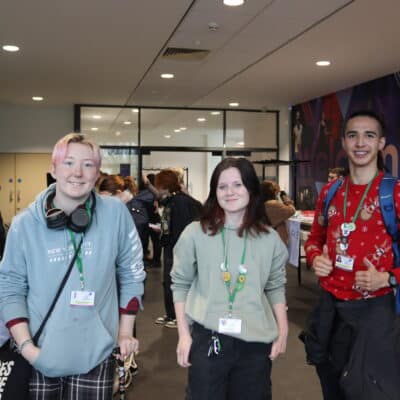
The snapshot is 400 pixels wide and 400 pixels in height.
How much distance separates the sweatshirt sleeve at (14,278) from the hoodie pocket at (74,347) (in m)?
0.13

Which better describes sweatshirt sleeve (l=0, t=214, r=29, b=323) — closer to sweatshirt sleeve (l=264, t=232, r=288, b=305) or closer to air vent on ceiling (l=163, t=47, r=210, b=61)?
sweatshirt sleeve (l=264, t=232, r=288, b=305)

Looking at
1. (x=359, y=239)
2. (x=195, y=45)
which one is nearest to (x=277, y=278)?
(x=359, y=239)

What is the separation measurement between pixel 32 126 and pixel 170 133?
2.88 meters

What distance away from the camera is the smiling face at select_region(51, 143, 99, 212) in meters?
1.62

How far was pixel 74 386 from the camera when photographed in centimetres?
158

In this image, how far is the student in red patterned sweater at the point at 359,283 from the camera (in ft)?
6.19

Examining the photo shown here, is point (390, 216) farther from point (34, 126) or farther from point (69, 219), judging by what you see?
point (34, 126)

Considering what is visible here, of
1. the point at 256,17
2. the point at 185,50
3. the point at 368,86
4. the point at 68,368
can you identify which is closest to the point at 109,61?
the point at 185,50

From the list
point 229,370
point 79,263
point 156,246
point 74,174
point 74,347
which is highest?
point 74,174

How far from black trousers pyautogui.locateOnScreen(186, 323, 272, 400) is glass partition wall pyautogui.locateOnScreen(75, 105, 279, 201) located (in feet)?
28.0

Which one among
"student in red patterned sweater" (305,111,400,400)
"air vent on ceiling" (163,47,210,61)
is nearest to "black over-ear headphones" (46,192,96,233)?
"student in red patterned sweater" (305,111,400,400)

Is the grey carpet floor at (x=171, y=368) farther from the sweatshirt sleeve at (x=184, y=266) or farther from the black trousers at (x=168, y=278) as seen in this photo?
the sweatshirt sleeve at (x=184, y=266)

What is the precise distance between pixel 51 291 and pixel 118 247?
11.1 inches

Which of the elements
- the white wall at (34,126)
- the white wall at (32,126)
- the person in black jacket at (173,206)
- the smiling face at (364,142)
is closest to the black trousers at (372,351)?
the smiling face at (364,142)
